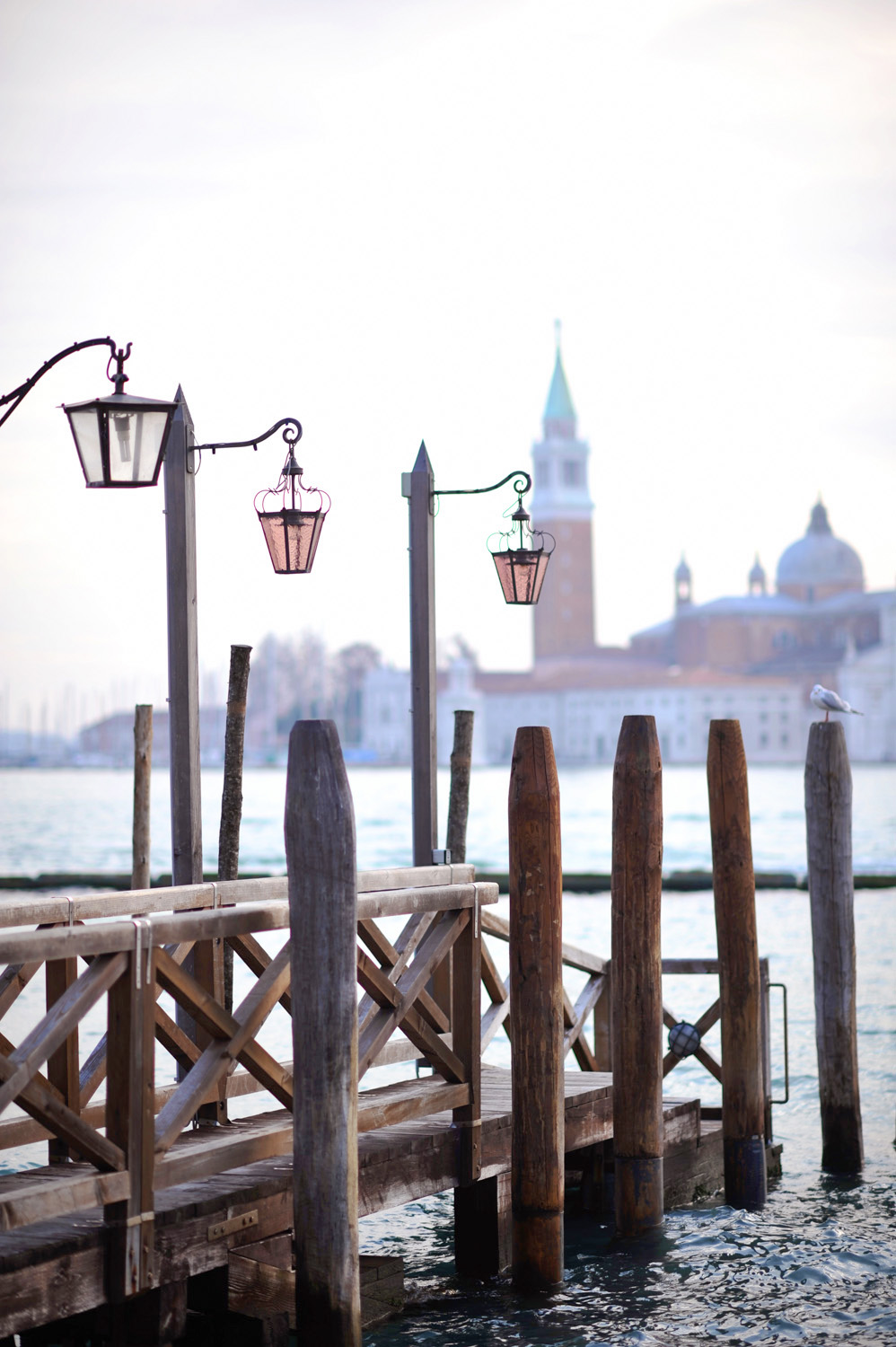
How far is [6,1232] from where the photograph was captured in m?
3.54

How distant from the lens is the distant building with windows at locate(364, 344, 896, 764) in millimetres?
87562

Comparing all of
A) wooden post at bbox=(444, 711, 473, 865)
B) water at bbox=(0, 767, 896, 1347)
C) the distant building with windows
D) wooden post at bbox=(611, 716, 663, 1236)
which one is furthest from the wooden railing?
the distant building with windows

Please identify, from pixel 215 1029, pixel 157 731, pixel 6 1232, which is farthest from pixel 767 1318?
pixel 157 731

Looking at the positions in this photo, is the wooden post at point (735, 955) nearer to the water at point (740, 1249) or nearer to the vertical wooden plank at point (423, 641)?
the water at point (740, 1249)

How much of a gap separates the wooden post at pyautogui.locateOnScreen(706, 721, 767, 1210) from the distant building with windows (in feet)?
261

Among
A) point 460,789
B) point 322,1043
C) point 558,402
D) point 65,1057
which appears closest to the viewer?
point 322,1043

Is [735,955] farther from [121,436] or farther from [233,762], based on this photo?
[121,436]

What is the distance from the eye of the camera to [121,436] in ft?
14.0

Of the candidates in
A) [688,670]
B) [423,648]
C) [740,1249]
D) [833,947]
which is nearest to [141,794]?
[423,648]

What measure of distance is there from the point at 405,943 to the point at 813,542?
9341cm

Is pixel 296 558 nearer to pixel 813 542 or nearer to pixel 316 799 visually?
pixel 316 799

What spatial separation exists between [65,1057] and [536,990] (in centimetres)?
128

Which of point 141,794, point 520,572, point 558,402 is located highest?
point 558,402

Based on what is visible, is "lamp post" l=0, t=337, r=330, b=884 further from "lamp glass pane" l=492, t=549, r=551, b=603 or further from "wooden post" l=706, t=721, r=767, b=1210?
"wooden post" l=706, t=721, r=767, b=1210
